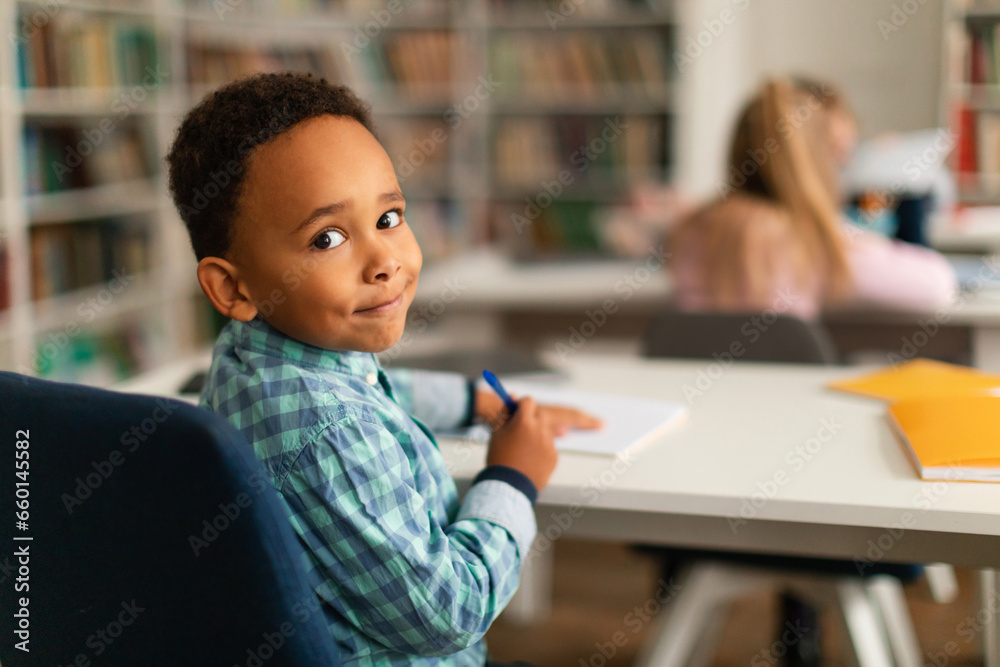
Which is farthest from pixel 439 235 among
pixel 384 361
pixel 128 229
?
pixel 384 361

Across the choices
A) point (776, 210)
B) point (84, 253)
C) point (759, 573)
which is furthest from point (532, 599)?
point (84, 253)

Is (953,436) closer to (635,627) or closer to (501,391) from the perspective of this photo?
(501,391)

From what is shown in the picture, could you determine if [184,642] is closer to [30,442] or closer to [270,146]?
[30,442]

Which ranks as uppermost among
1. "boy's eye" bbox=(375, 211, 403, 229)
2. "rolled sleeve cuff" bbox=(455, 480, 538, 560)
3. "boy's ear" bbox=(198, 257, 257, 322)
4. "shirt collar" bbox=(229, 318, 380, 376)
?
"boy's eye" bbox=(375, 211, 403, 229)

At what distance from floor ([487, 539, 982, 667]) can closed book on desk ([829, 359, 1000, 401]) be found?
2.63 feet

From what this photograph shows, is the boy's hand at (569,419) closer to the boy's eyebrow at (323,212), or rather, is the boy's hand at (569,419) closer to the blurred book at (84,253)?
the boy's eyebrow at (323,212)

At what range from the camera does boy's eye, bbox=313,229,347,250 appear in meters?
0.75

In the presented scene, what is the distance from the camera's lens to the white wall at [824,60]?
4078mm

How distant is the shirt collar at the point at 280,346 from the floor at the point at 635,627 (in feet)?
4.39

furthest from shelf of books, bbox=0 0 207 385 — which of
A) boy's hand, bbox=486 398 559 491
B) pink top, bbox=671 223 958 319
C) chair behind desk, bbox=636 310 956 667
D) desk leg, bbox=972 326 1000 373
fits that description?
desk leg, bbox=972 326 1000 373

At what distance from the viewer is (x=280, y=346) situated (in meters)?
0.79

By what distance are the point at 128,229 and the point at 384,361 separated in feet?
7.43

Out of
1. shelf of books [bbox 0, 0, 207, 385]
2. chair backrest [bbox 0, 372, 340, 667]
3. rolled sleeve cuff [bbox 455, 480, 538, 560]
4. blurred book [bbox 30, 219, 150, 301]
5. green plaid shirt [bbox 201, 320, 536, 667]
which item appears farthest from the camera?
blurred book [bbox 30, 219, 150, 301]

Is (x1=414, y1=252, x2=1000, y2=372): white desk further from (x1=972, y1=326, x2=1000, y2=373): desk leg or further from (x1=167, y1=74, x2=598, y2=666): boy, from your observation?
(x1=167, y1=74, x2=598, y2=666): boy
